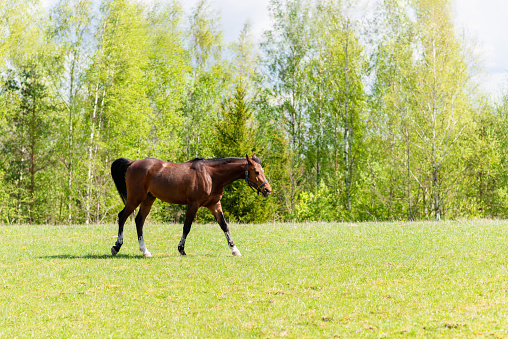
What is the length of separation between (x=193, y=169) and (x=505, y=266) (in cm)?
783

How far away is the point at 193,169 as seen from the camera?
12.8 meters

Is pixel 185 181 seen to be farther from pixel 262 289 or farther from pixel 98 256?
pixel 262 289

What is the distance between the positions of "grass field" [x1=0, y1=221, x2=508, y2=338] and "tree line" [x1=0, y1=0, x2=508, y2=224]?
615 inches

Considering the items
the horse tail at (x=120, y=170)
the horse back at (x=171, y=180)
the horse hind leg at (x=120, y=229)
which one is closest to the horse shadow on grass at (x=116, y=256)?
the horse hind leg at (x=120, y=229)

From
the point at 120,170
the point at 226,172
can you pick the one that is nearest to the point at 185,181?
the point at 226,172

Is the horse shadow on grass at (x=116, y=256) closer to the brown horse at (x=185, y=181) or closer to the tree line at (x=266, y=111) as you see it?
the brown horse at (x=185, y=181)

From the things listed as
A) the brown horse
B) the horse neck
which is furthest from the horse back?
the horse neck

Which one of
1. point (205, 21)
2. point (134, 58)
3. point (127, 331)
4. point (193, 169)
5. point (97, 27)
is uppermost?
point (205, 21)

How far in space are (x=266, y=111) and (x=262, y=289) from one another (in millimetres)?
34585

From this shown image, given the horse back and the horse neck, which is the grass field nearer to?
the horse back

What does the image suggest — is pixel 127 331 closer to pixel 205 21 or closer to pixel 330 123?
pixel 330 123

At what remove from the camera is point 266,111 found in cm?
4253

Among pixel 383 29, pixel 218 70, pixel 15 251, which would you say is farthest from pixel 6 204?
pixel 383 29

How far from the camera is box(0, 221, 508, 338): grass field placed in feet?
21.4
